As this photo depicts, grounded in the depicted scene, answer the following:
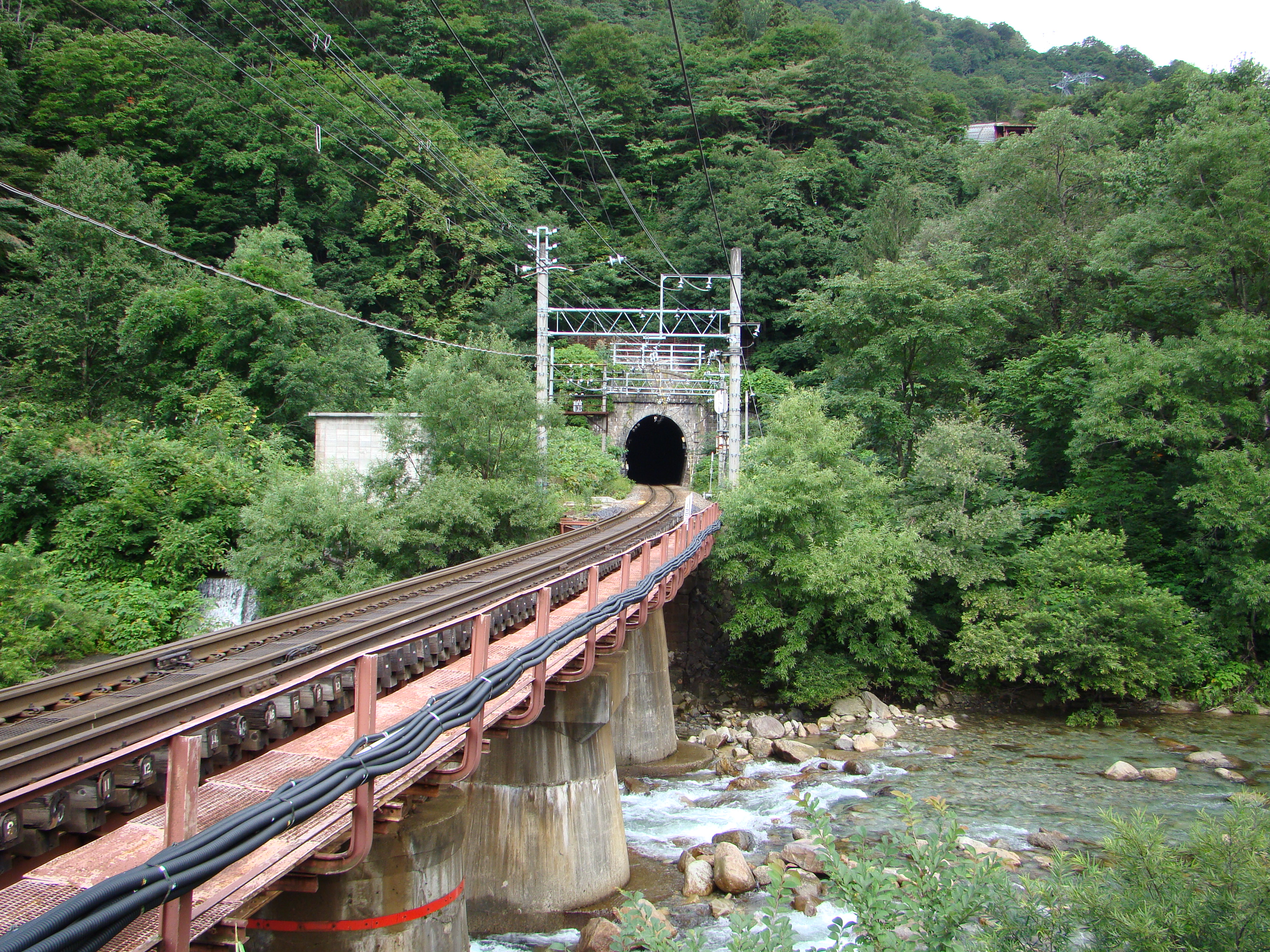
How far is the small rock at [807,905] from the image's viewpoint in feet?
39.5

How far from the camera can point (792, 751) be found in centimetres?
1945

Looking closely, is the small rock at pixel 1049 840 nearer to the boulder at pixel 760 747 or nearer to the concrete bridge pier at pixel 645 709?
the boulder at pixel 760 747

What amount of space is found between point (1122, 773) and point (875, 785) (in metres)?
5.21

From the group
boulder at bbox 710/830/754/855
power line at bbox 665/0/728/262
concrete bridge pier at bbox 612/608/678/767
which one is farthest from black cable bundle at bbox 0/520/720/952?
concrete bridge pier at bbox 612/608/678/767

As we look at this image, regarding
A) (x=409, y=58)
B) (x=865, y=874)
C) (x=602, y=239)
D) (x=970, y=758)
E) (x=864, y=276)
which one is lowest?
(x=970, y=758)

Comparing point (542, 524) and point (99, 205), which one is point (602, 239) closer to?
point (99, 205)

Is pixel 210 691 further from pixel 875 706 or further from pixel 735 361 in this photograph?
pixel 735 361

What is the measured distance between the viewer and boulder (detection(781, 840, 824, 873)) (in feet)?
43.0

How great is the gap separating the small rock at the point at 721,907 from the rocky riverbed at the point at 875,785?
0.07 ft

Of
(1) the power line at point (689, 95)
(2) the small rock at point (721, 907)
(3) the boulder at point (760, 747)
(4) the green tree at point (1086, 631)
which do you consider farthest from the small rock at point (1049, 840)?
(1) the power line at point (689, 95)

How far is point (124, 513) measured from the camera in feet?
73.2

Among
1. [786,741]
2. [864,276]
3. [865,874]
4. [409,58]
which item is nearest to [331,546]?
[786,741]

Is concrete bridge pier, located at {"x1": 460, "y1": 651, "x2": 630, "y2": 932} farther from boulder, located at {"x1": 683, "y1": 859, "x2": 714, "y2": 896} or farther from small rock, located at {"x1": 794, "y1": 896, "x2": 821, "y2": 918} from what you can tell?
small rock, located at {"x1": 794, "y1": 896, "x2": 821, "y2": 918}

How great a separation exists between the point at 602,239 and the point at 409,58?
16.1 m
